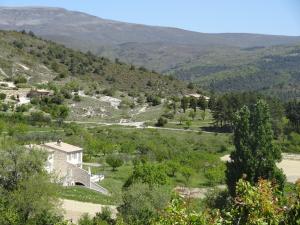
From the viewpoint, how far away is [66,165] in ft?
133

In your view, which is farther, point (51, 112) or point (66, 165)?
point (51, 112)

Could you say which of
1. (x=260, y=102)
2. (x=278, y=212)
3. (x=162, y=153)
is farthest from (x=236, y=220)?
(x=162, y=153)

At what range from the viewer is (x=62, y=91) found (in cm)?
7738

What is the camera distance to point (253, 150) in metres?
34.8

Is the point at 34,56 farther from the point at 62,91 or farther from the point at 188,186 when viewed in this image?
the point at 188,186

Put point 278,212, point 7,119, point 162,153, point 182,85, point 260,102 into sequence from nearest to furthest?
point 278,212 < point 260,102 < point 162,153 < point 7,119 < point 182,85

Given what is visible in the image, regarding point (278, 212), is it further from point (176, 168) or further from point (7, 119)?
point (7, 119)

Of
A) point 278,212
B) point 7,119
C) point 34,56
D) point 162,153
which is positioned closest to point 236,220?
point 278,212

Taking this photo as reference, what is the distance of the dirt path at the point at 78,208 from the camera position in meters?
31.0

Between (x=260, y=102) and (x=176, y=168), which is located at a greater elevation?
(x=260, y=102)

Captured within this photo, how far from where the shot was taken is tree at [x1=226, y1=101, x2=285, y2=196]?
34281 mm

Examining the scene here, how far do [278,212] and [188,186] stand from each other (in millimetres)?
33891

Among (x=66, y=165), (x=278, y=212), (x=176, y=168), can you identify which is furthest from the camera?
(x=176, y=168)

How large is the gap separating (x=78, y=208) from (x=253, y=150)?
10.9 meters
